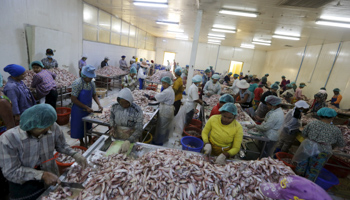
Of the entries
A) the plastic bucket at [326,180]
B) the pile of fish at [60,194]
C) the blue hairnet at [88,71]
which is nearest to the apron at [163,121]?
the blue hairnet at [88,71]

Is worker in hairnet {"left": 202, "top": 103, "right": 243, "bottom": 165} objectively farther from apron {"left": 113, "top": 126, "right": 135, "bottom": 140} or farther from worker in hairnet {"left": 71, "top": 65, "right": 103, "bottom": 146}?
worker in hairnet {"left": 71, "top": 65, "right": 103, "bottom": 146}

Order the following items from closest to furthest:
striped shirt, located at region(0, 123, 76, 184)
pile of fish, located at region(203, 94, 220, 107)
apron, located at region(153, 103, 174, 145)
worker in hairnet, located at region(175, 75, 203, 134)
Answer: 1. striped shirt, located at region(0, 123, 76, 184)
2. apron, located at region(153, 103, 174, 145)
3. worker in hairnet, located at region(175, 75, 203, 134)
4. pile of fish, located at region(203, 94, 220, 107)

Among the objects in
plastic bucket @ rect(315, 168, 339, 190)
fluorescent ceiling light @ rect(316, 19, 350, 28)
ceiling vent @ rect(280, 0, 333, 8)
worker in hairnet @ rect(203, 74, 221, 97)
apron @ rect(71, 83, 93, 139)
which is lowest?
plastic bucket @ rect(315, 168, 339, 190)

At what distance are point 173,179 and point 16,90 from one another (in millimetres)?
3941

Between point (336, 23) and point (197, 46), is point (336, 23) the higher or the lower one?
the higher one

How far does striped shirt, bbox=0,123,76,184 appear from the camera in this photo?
1763 millimetres

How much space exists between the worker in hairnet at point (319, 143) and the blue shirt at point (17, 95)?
6.55m

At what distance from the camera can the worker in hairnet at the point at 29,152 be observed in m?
1.77

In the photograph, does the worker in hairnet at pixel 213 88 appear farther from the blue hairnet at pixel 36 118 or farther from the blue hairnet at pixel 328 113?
the blue hairnet at pixel 36 118

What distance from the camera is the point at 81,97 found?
399 cm

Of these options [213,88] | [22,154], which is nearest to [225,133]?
[22,154]

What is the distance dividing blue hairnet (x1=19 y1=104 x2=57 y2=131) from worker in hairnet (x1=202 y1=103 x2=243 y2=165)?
2.37 meters

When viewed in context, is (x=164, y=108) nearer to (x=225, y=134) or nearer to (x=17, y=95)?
(x=225, y=134)

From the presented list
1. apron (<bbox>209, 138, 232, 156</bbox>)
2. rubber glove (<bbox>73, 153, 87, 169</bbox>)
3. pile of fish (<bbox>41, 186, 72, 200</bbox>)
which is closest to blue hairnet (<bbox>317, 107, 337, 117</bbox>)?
apron (<bbox>209, 138, 232, 156</bbox>)
